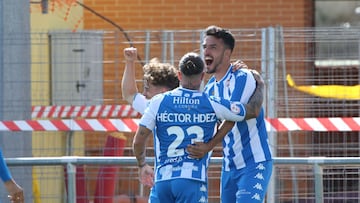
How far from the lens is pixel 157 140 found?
26.6 feet

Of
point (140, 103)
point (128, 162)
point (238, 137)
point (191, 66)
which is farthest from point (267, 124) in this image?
→ point (191, 66)

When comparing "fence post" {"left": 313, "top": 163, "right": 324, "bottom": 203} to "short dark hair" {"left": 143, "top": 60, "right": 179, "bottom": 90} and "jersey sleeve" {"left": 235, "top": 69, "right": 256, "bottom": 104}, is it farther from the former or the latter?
"short dark hair" {"left": 143, "top": 60, "right": 179, "bottom": 90}

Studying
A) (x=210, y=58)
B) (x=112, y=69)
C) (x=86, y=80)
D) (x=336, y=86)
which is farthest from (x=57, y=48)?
(x=210, y=58)

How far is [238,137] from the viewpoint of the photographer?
8.80 meters

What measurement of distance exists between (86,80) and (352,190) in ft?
11.8

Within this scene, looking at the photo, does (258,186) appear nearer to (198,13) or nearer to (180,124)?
(180,124)

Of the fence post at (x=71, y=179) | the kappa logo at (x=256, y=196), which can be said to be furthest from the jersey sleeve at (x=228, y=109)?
the fence post at (x=71, y=179)

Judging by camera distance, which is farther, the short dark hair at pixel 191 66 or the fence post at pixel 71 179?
the fence post at pixel 71 179

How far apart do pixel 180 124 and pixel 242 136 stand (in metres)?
0.99

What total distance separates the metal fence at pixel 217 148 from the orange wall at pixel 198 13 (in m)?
1.29

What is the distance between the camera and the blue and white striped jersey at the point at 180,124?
26.1 ft

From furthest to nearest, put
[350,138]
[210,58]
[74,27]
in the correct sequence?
1. [74,27]
2. [350,138]
3. [210,58]

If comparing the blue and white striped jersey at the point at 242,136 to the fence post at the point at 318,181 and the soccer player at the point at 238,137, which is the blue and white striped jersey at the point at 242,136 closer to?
the soccer player at the point at 238,137

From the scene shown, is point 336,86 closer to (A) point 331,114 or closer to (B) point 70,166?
(A) point 331,114
